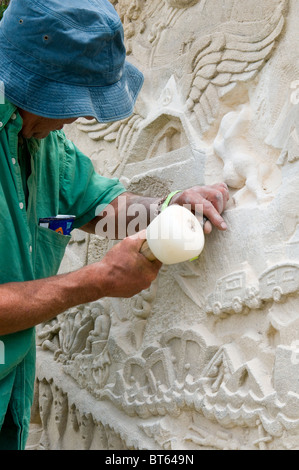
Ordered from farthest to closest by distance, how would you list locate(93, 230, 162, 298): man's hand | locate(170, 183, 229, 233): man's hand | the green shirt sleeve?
the green shirt sleeve → locate(170, 183, 229, 233): man's hand → locate(93, 230, 162, 298): man's hand

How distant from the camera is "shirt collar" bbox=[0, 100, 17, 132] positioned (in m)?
1.74

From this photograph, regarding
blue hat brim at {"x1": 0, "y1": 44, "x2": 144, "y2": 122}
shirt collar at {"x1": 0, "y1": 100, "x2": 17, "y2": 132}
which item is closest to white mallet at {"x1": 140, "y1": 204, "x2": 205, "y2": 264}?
blue hat brim at {"x1": 0, "y1": 44, "x2": 144, "y2": 122}

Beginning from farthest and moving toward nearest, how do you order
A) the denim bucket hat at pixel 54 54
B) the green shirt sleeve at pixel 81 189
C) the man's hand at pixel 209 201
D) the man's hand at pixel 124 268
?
1. the green shirt sleeve at pixel 81 189
2. the man's hand at pixel 209 201
3. the man's hand at pixel 124 268
4. the denim bucket hat at pixel 54 54

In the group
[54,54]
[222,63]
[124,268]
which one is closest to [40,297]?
[124,268]

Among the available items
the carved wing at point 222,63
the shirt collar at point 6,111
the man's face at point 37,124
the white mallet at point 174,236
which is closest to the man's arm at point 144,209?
the white mallet at point 174,236

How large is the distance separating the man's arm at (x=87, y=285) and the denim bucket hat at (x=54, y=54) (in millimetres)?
403

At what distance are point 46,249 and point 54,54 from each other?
25.7 inches

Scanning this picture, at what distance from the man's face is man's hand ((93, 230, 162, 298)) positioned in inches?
15.3

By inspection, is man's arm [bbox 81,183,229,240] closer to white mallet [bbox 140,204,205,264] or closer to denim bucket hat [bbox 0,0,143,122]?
white mallet [bbox 140,204,205,264]

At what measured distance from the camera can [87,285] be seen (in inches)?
70.5

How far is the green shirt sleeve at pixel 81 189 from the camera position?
2.21 meters

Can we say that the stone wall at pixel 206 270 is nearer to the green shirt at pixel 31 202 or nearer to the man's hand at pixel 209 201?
the man's hand at pixel 209 201
